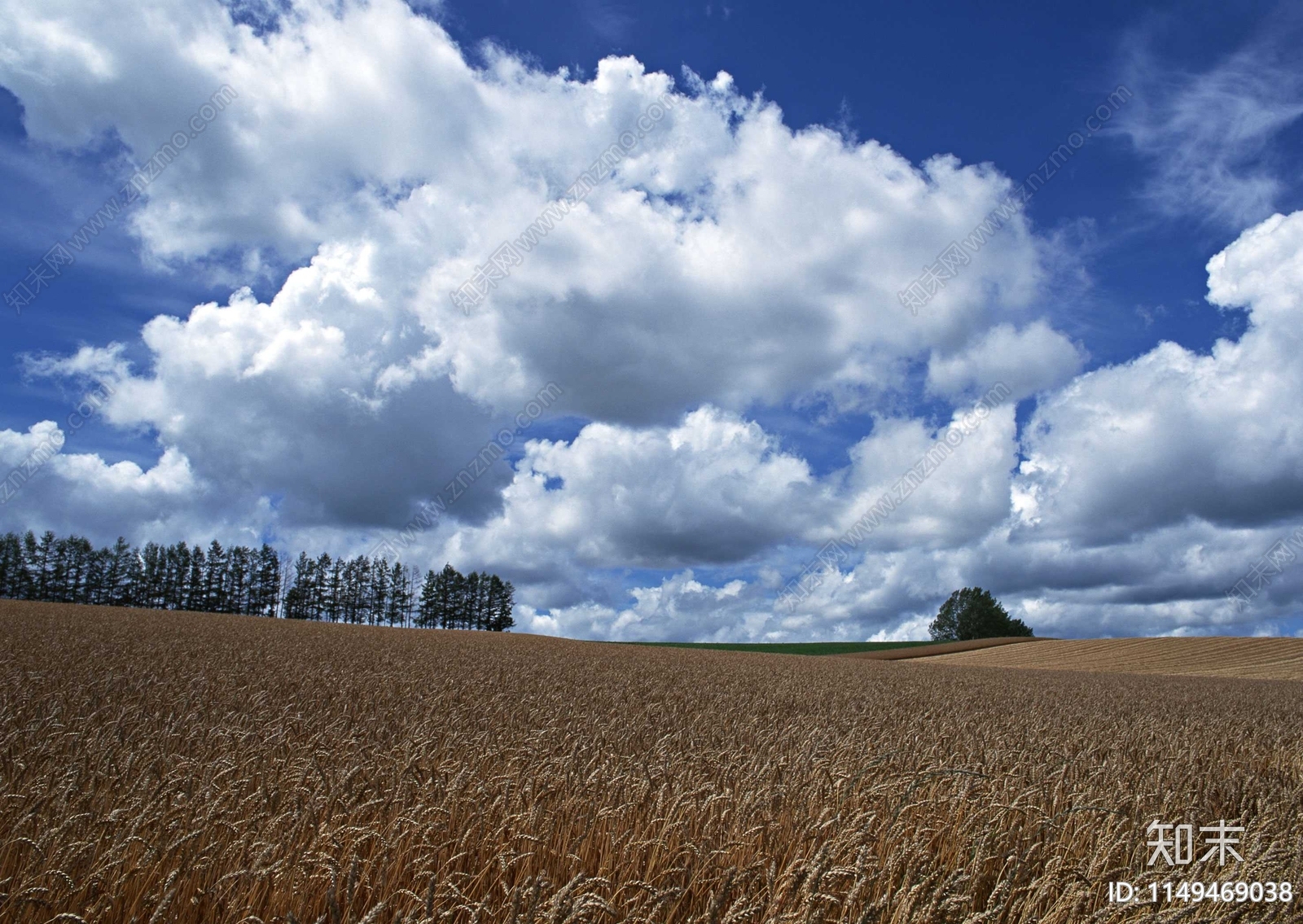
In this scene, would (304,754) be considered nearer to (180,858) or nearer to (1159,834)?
(180,858)

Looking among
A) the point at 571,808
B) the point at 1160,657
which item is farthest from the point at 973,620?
the point at 571,808

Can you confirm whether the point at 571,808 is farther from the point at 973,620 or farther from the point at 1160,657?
the point at 973,620

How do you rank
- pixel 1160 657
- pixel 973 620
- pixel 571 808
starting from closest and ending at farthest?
pixel 571 808 → pixel 1160 657 → pixel 973 620

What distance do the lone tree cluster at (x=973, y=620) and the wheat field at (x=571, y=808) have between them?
93.3 meters

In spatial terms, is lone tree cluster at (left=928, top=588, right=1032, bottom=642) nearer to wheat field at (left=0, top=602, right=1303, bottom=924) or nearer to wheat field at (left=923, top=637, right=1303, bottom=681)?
wheat field at (left=923, top=637, right=1303, bottom=681)

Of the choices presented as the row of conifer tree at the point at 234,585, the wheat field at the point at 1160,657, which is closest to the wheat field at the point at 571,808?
the wheat field at the point at 1160,657

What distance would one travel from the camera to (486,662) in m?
14.8

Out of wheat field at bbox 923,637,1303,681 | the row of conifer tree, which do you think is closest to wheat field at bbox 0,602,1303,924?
wheat field at bbox 923,637,1303,681

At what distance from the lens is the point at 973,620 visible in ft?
310

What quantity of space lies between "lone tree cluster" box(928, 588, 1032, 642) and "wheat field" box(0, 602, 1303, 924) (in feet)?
306

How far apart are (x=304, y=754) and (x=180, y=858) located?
1846mm

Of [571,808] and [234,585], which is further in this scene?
[234,585]

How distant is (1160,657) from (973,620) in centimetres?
5142

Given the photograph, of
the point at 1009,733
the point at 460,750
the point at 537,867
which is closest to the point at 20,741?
the point at 460,750
